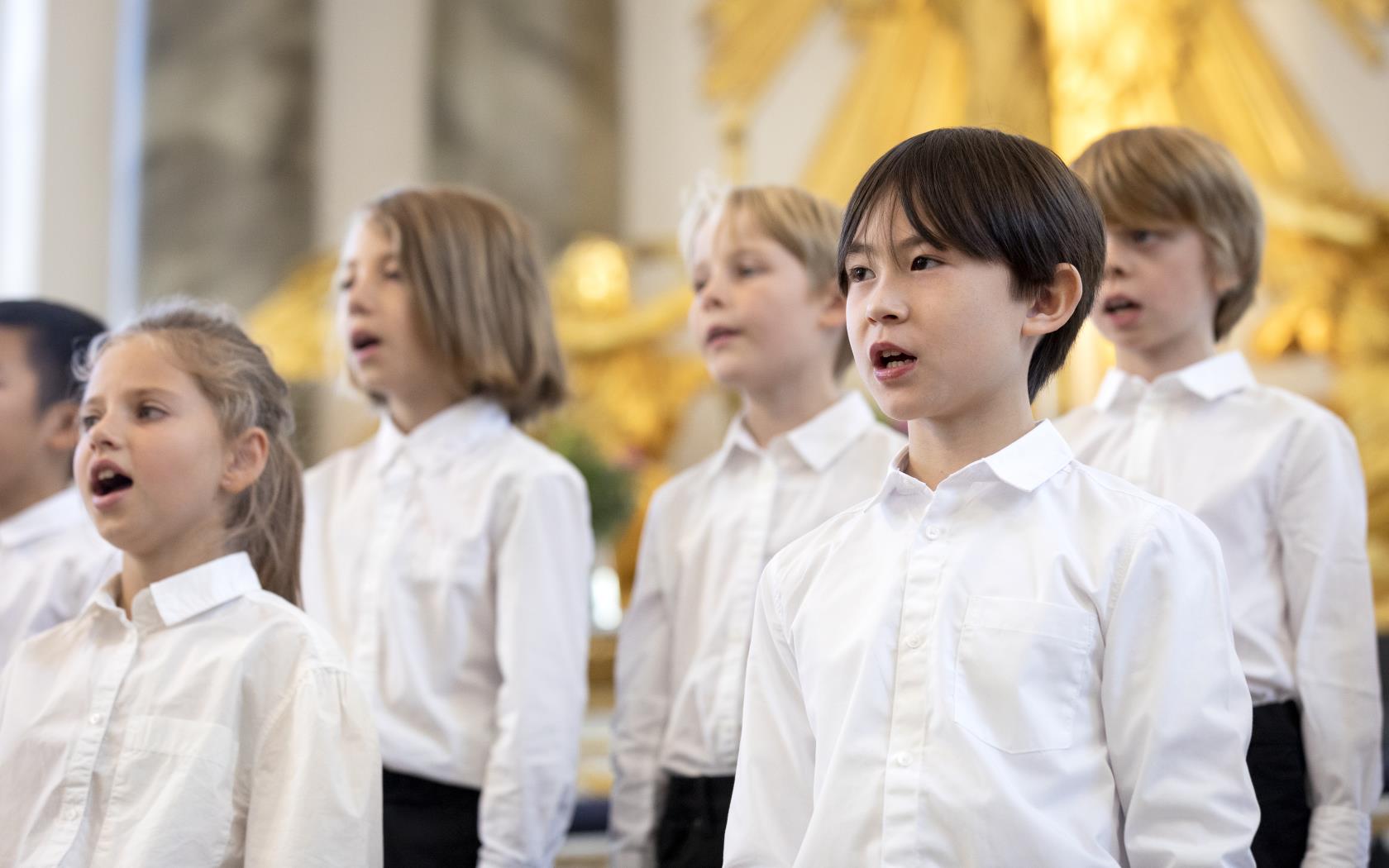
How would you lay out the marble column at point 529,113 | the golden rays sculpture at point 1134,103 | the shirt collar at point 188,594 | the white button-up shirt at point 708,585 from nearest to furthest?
the shirt collar at point 188,594
the white button-up shirt at point 708,585
the golden rays sculpture at point 1134,103
the marble column at point 529,113

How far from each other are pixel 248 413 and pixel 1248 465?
1.18 meters

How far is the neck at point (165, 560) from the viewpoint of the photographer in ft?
5.12

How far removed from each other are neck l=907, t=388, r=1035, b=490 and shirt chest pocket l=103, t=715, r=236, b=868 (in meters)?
0.77

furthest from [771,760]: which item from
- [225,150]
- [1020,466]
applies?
[225,150]

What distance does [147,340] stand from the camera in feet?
5.28

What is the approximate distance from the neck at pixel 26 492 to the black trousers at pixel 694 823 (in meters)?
1.01

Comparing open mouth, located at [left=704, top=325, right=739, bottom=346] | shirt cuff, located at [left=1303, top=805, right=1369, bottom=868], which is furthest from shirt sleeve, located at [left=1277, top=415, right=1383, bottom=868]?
open mouth, located at [left=704, top=325, right=739, bottom=346]

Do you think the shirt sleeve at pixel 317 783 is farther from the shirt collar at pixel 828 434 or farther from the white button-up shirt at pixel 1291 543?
the white button-up shirt at pixel 1291 543

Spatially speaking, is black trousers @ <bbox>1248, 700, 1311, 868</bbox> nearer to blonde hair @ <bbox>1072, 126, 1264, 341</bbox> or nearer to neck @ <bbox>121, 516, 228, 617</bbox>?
blonde hair @ <bbox>1072, 126, 1264, 341</bbox>

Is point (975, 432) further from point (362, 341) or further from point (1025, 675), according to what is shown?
point (362, 341)

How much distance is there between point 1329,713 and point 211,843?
3.98 ft

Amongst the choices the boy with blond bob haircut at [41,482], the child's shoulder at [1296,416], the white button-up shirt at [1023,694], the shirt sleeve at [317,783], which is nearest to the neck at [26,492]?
the boy with blond bob haircut at [41,482]

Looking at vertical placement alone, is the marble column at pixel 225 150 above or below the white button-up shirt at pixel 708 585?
above

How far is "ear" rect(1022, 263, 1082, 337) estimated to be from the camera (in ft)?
4.26
